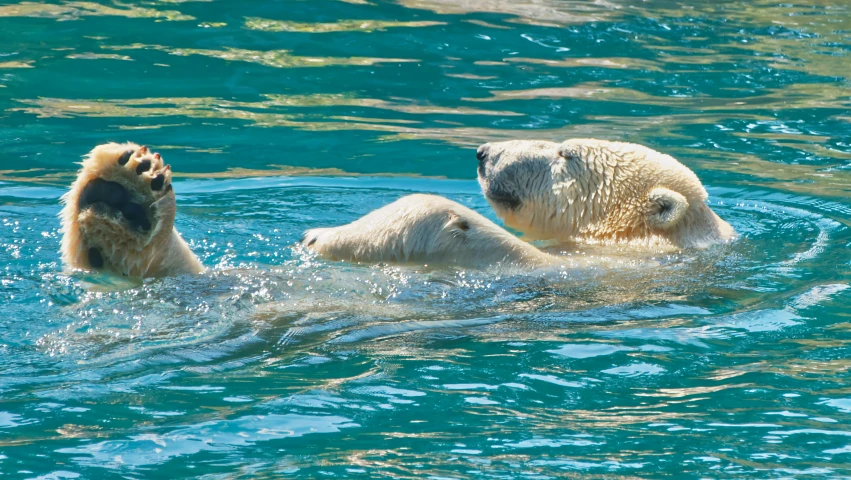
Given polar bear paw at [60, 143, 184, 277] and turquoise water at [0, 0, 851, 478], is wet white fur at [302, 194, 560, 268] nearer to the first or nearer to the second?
turquoise water at [0, 0, 851, 478]

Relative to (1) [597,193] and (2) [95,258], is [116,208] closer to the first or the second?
(2) [95,258]

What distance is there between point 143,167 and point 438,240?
4.71 ft

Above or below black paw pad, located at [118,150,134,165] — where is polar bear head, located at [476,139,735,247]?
below

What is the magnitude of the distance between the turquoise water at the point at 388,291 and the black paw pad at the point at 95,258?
0.24 feet

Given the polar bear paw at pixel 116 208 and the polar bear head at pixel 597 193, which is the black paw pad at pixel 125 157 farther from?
the polar bear head at pixel 597 193

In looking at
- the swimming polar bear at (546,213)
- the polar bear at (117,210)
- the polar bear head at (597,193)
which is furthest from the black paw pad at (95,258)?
the polar bear head at (597,193)

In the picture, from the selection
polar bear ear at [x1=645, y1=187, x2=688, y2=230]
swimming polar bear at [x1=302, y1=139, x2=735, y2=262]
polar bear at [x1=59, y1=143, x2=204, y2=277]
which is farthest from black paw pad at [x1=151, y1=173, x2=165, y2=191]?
polar bear ear at [x1=645, y1=187, x2=688, y2=230]

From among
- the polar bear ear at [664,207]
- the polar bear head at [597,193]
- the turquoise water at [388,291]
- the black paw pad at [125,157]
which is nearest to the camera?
the turquoise water at [388,291]

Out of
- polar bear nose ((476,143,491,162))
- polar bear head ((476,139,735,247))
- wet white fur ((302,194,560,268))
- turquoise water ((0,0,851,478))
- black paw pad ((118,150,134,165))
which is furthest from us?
polar bear nose ((476,143,491,162))

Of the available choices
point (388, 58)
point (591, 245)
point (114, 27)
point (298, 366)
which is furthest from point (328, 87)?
point (298, 366)

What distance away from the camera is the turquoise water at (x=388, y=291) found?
3207mm

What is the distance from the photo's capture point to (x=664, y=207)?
5559mm

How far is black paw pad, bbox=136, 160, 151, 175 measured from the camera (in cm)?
428

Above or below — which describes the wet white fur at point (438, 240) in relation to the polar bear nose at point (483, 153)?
below
